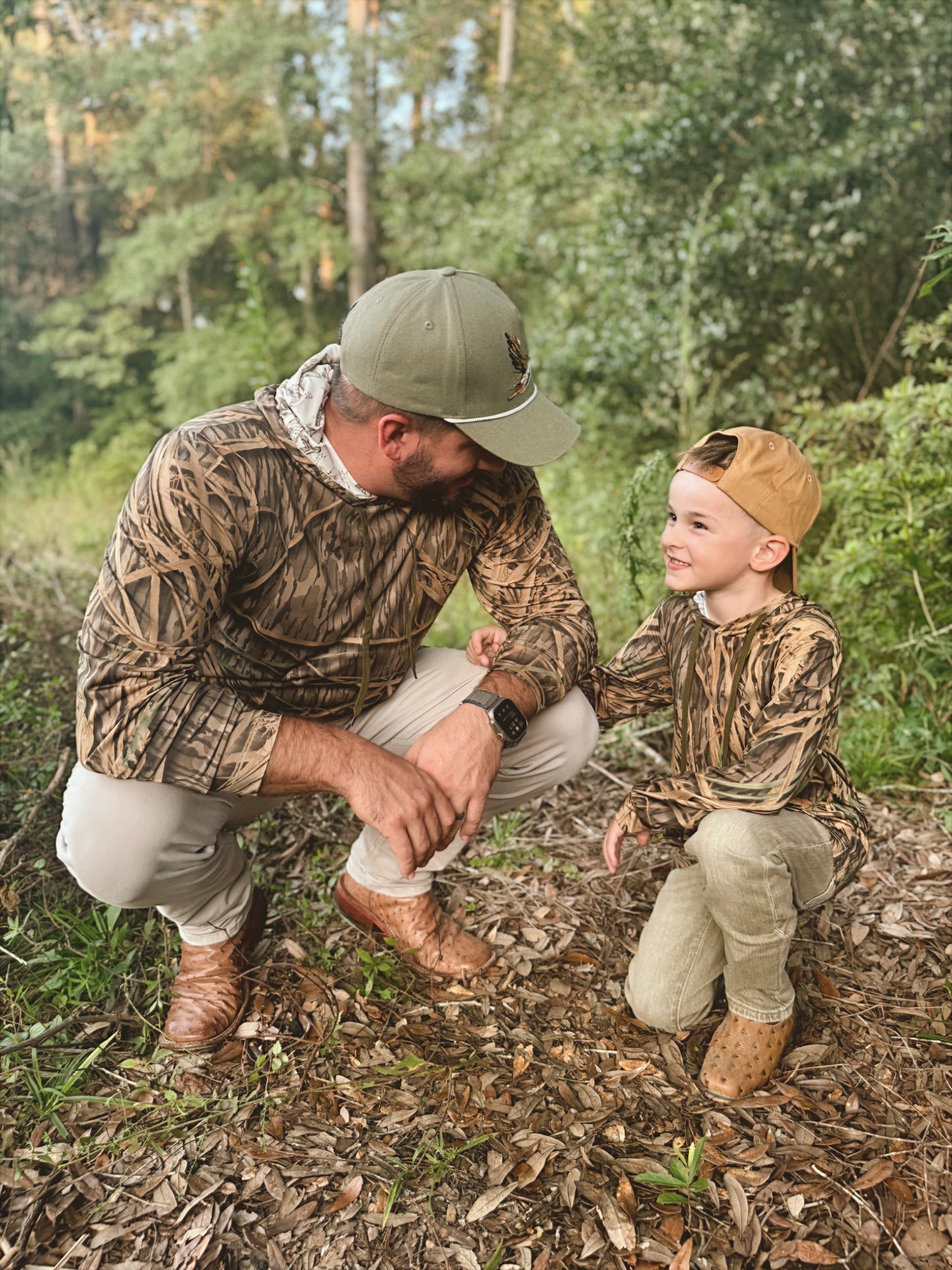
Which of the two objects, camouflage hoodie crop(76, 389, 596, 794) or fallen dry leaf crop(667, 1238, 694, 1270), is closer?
fallen dry leaf crop(667, 1238, 694, 1270)

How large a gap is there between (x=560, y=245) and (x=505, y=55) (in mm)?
7708

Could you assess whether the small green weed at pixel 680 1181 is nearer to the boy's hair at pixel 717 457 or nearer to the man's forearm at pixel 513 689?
the man's forearm at pixel 513 689

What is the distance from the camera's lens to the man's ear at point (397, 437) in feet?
7.39

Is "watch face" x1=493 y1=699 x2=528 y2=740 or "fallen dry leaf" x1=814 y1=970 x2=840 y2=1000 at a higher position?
"watch face" x1=493 y1=699 x2=528 y2=740

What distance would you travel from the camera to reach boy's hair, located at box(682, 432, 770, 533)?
2.31 m

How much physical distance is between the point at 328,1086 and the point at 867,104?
23.2 feet

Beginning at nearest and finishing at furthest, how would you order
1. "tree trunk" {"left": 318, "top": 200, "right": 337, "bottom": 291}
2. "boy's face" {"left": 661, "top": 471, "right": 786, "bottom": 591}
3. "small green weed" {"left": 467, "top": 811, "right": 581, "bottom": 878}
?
"boy's face" {"left": 661, "top": 471, "right": 786, "bottom": 591} → "small green weed" {"left": 467, "top": 811, "right": 581, "bottom": 878} → "tree trunk" {"left": 318, "top": 200, "right": 337, "bottom": 291}

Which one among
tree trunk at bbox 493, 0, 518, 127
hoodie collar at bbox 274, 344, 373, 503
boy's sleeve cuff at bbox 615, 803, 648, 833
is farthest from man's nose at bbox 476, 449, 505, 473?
tree trunk at bbox 493, 0, 518, 127

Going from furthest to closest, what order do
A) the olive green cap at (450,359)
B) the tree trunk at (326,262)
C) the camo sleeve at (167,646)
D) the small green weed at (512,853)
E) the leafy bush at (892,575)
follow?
the tree trunk at (326,262), the leafy bush at (892,575), the small green weed at (512,853), the olive green cap at (450,359), the camo sleeve at (167,646)

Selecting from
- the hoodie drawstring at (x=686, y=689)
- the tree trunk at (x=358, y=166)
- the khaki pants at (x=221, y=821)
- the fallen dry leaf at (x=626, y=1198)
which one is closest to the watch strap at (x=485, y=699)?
the khaki pants at (x=221, y=821)

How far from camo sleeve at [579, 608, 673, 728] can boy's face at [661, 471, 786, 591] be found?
0.35 metres

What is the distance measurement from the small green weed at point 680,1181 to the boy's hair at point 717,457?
1454 millimetres

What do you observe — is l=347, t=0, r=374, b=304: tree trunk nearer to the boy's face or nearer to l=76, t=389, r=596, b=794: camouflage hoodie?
l=76, t=389, r=596, b=794: camouflage hoodie

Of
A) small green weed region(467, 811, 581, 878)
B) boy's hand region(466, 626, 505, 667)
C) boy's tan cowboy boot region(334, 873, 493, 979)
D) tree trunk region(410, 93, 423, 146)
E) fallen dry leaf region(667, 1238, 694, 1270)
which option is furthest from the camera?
tree trunk region(410, 93, 423, 146)
